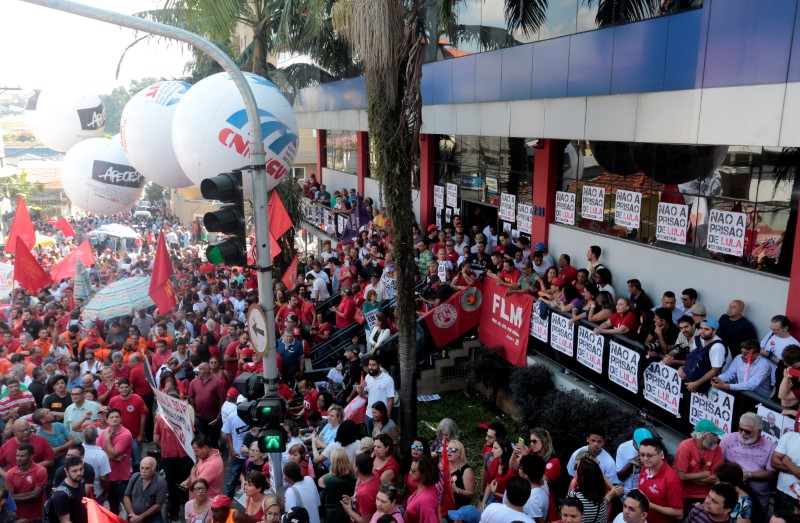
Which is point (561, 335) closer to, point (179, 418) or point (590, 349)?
point (590, 349)

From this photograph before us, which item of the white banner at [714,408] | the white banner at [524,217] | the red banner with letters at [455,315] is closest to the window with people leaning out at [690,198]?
the white banner at [524,217]

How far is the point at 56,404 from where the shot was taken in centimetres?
926

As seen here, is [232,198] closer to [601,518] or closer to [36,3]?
[36,3]

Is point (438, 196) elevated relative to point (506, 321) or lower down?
elevated

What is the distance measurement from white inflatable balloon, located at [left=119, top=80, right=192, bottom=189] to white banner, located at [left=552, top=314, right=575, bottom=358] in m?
6.26

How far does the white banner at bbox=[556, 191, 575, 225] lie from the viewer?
503 inches

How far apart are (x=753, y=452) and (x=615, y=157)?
6578 millimetres

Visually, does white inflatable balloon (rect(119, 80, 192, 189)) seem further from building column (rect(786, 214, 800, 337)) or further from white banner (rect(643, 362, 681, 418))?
building column (rect(786, 214, 800, 337))

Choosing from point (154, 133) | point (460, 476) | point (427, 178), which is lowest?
point (460, 476)

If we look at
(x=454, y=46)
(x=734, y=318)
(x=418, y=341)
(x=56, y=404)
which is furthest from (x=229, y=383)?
(x=454, y=46)

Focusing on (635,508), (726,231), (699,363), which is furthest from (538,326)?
(635,508)

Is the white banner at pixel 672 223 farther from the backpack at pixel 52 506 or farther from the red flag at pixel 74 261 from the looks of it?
the red flag at pixel 74 261

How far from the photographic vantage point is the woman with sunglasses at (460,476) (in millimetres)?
6426

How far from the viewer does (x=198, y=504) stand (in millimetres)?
6652
